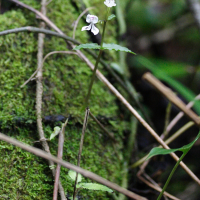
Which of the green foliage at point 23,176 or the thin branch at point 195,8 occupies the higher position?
the thin branch at point 195,8

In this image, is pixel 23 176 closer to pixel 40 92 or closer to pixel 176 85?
pixel 40 92

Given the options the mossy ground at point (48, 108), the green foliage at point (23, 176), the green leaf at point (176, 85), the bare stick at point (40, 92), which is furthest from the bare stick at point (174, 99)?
the green foliage at point (23, 176)

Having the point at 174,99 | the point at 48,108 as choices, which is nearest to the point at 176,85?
the point at 174,99

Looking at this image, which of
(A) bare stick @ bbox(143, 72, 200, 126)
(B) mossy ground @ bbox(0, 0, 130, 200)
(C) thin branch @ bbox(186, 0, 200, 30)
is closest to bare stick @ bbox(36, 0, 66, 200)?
(B) mossy ground @ bbox(0, 0, 130, 200)

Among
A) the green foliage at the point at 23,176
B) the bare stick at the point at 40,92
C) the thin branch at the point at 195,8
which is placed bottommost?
the green foliage at the point at 23,176

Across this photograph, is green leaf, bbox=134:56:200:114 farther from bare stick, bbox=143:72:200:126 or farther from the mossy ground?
the mossy ground

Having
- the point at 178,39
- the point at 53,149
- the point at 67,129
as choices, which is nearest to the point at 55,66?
the point at 67,129

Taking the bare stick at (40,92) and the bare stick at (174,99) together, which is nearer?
the bare stick at (40,92)

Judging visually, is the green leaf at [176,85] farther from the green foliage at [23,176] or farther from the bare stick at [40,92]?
the green foliage at [23,176]
